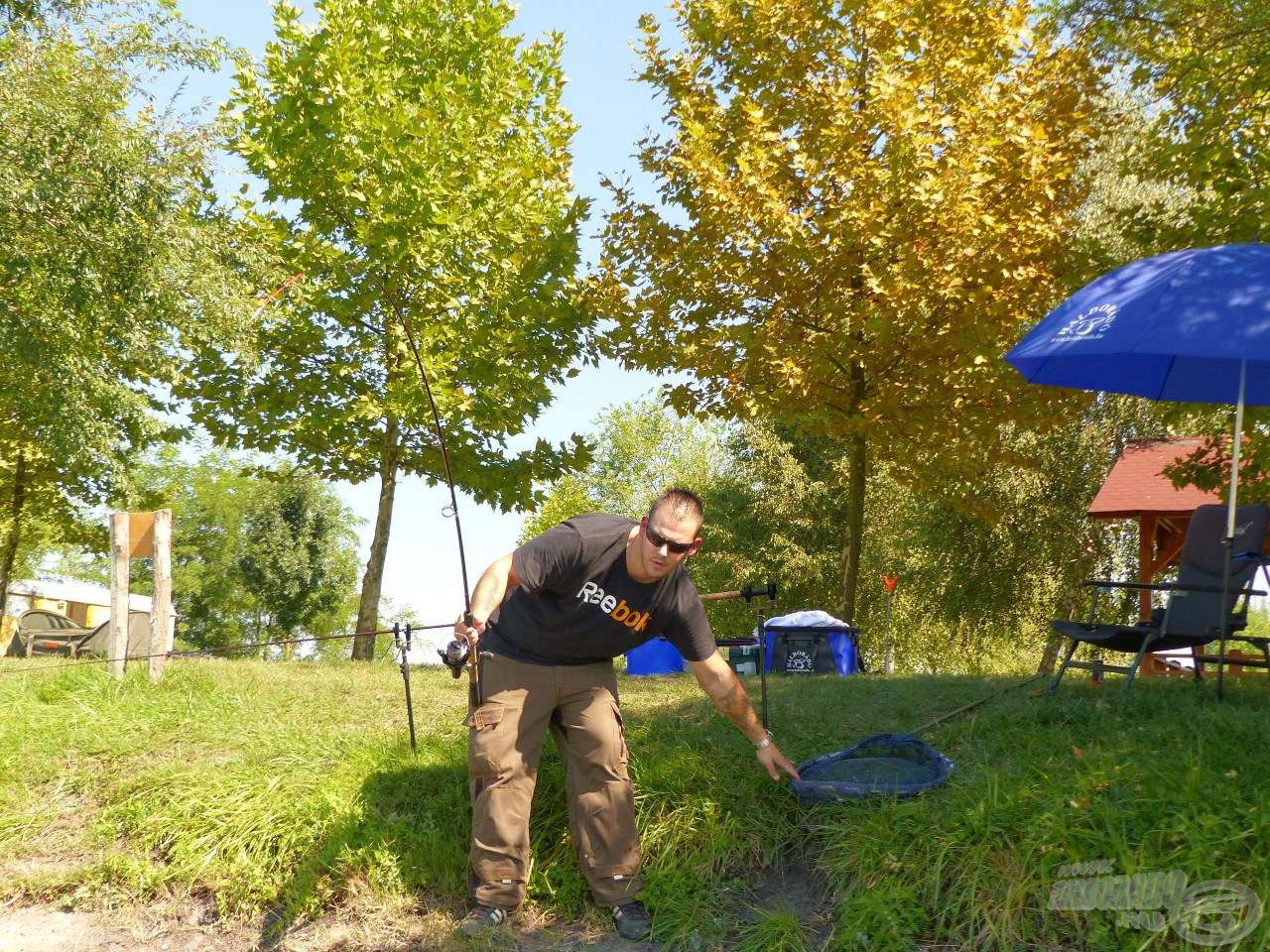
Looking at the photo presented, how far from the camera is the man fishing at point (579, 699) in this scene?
5.31m

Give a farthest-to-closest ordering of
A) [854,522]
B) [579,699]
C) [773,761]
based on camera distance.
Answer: [854,522], [773,761], [579,699]

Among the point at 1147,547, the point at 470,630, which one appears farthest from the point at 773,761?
the point at 1147,547

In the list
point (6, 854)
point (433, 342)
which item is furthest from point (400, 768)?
point (433, 342)

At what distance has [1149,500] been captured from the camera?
17.8m

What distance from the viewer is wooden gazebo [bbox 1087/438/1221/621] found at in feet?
58.4

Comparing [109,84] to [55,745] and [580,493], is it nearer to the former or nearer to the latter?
[55,745]

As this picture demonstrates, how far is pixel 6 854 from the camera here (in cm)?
666

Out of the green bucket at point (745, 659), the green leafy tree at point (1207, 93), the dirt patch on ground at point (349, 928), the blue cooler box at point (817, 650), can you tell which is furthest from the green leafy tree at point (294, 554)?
the dirt patch on ground at point (349, 928)

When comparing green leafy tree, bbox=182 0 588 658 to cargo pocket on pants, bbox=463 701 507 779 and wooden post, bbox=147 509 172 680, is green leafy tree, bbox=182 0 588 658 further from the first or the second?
cargo pocket on pants, bbox=463 701 507 779

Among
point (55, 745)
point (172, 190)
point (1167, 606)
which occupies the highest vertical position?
point (172, 190)

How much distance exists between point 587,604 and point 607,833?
3.83ft

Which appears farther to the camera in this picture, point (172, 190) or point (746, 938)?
point (172, 190)

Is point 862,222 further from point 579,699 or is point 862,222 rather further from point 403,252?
point 579,699

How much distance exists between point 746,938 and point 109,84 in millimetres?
12404
